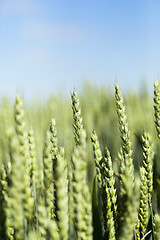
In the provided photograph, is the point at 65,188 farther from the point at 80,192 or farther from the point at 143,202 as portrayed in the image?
the point at 143,202

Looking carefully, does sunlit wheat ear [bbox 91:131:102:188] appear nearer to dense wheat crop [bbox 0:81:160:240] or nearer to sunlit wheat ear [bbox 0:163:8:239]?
dense wheat crop [bbox 0:81:160:240]

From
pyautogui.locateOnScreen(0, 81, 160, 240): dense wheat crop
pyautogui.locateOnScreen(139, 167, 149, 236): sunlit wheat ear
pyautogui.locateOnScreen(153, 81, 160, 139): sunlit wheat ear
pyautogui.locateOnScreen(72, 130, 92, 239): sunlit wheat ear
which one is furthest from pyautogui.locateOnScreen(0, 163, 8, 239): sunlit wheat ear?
pyautogui.locateOnScreen(153, 81, 160, 139): sunlit wheat ear

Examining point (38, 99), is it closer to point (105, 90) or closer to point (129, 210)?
point (105, 90)

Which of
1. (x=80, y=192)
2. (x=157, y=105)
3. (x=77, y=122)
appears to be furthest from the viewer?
(x=157, y=105)

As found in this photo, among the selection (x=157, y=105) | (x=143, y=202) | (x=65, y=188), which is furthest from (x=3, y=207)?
(x=157, y=105)

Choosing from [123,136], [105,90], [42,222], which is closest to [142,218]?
[123,136]

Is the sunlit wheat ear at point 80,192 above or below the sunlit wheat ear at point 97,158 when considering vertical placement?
below

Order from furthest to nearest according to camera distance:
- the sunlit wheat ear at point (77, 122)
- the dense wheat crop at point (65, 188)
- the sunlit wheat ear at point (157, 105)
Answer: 1. the sunlit wheat ear at point (157, 105)
2. the sunlit wheat ear at point (77, 122)
3. the dense wheat crop at point (65, 188)

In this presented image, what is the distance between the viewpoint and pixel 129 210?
0.37m

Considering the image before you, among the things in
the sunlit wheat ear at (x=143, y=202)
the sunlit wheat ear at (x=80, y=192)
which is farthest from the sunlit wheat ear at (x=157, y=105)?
the sunlit wheat ear at (x=80, y=192)

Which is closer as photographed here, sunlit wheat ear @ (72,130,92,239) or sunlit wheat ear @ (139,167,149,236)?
sunlit wheat ear @ (72,130,92,239)

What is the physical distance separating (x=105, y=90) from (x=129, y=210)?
3368 millimetres

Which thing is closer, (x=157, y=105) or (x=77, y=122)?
(x=77, y=122)

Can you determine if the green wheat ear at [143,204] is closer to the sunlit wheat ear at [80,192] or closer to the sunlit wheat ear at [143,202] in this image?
the sunlit wheat ear at [143,202]
